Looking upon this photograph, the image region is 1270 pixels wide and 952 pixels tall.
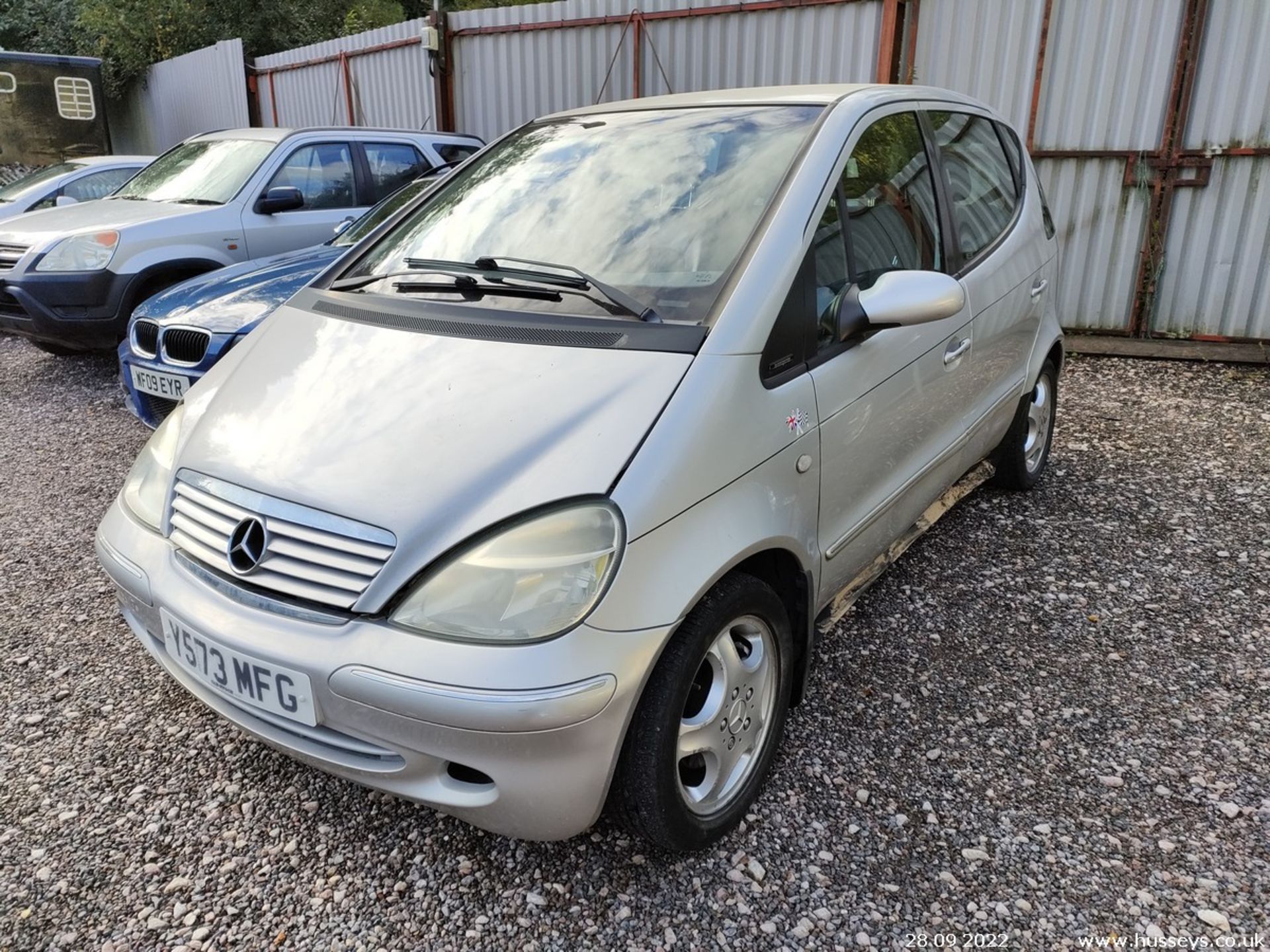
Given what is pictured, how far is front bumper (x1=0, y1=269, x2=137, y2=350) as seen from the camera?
578 centimetres

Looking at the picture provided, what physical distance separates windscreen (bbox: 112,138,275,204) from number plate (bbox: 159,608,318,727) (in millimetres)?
5144

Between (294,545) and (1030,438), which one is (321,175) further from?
(294,545)

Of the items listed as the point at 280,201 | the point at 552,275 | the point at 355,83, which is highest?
the point at 355,83

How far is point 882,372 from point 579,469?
1.10m

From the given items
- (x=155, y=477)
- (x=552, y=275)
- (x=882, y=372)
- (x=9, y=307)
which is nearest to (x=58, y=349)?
(x=9, y=307)

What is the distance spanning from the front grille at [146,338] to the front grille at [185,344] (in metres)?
0.09

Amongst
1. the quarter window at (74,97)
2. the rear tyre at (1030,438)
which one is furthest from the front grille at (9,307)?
the quarter window at (74,97)

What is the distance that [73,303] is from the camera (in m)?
5.83

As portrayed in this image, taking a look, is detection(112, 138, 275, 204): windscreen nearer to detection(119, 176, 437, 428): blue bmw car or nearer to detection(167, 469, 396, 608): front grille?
detection(119, 176, 437, 428): blue bmw car

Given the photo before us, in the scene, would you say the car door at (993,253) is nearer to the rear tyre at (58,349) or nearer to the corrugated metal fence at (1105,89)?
the corrugated metal fence at (1105,89)

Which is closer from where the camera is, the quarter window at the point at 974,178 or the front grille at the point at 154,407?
the quarter window at the point at 974,178

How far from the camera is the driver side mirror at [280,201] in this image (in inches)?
239

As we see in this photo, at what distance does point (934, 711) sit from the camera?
8.85 ft

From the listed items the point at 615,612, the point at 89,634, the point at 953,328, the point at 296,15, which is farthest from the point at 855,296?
the point at 296,15
